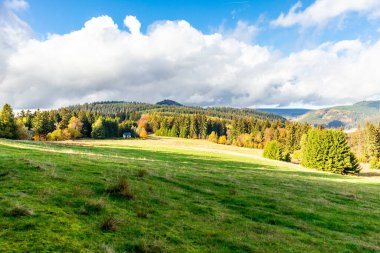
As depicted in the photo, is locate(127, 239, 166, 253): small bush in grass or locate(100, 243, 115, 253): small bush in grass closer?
locate(100, 243, 115, 253): small bush in grass

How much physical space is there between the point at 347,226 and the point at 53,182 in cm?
1702

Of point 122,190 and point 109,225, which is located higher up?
point 122,190

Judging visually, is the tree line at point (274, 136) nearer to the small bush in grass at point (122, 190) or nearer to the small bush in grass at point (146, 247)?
the small bush in grass at point (122, 190)

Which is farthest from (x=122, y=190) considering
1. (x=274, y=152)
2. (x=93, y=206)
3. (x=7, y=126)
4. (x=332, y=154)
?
(x=274, y=152)

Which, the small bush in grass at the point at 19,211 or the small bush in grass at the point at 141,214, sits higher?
the small bush in grass at the point at 19,211

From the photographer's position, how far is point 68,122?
165000 mm

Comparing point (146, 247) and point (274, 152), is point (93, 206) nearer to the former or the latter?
point (146, 247)

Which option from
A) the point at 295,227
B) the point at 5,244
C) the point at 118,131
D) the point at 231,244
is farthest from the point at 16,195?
the point at 118,131

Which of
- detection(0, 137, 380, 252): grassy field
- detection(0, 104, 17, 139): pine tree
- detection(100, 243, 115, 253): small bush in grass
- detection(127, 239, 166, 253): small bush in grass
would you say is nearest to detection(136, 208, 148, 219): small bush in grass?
detection(0, 137, 380, 252): grassy field

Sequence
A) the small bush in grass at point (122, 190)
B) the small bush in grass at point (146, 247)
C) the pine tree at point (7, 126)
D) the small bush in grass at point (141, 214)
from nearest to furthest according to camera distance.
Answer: the small bush in grass at point (146, 247), the small bush in grass at point (141, 214), the small bush in grass at point (122, 190), the pine tree at point (7, 126)

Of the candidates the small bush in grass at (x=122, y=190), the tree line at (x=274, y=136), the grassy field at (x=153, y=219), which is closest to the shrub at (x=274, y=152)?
the tree line at (x=274, y=136)

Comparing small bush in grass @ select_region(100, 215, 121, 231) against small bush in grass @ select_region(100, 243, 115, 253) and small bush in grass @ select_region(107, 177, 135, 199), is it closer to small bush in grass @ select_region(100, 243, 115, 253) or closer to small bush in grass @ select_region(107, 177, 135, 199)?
small bush in grass @ select_region(100, 243, 115, 253)

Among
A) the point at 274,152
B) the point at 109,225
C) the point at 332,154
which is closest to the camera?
the point at 109,225

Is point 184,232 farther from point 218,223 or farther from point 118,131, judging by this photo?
point 118,131
